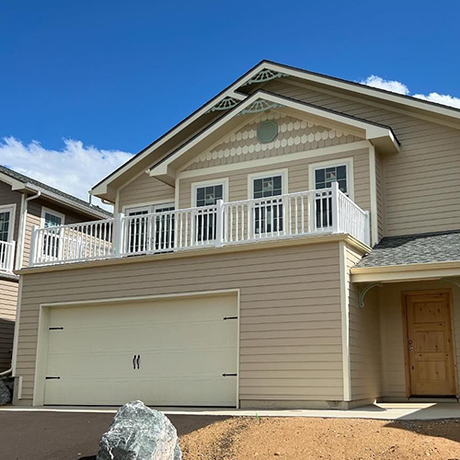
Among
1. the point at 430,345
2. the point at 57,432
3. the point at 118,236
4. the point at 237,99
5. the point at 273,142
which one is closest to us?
the point at 57,432

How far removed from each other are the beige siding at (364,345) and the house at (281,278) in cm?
6

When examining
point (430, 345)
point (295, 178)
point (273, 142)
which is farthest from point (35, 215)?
point (430, 345)

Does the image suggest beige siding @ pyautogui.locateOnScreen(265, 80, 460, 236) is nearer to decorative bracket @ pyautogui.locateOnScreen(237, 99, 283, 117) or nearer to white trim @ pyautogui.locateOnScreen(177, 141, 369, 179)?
white trim @ pyautogui.locateOnScreen(177, 141, 369, 179)

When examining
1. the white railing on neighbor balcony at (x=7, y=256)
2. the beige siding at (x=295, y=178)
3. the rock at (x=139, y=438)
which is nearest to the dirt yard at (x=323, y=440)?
the rock at (x=139, y=438)

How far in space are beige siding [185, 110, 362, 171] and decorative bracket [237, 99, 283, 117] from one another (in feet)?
Answer: 1.19

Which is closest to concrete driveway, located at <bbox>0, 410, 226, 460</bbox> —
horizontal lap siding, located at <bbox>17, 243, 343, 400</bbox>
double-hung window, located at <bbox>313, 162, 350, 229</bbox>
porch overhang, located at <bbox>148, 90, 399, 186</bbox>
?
horizontal lap siding, located at <bbox>17, 243, 343, 400</bbox>

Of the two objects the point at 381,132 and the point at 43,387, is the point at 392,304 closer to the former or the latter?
the point at 381,132

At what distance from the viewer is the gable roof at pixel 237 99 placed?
14.0 m

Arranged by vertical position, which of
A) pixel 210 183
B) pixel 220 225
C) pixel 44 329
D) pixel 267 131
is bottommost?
pixel 44 329

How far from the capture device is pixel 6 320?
18.5 meters

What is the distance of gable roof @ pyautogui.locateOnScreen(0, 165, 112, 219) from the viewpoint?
19.2m

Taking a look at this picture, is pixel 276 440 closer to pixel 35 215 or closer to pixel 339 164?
pixel 339 164

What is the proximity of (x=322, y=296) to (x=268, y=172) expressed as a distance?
434cm

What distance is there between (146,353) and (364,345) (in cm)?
454
